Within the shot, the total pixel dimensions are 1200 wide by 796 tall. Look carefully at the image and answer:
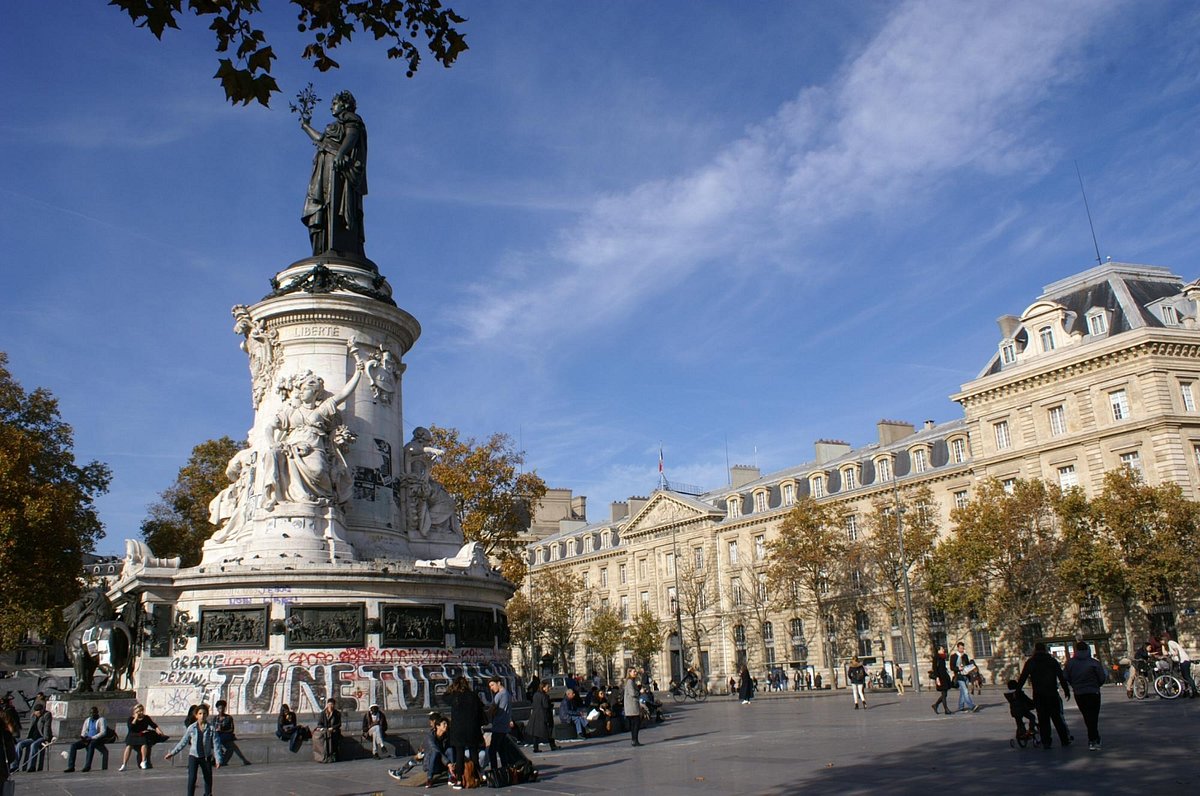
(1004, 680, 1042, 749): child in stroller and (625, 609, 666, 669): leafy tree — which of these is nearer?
(1004, 680, 1042, 749): child in stroller

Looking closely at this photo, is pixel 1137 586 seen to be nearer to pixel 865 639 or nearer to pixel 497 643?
pixel 865 639

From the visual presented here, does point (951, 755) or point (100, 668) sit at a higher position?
point (100, 668)

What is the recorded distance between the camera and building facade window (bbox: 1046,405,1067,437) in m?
49.9

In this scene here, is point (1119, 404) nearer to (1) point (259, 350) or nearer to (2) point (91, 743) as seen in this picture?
(1) point (259, 350)

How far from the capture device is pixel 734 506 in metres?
71.9

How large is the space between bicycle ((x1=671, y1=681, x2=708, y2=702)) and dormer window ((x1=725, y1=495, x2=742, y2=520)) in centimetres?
1544

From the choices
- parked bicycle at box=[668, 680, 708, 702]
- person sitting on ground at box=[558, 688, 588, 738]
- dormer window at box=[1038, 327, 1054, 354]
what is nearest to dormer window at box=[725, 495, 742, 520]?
parked bicycle at box=[668, 680, 708, 702]

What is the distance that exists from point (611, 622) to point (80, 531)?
40.0m

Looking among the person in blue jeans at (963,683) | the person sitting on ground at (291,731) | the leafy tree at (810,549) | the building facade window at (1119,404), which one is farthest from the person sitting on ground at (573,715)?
the building facade window at (1119,404)

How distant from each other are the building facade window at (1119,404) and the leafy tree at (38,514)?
47.2m

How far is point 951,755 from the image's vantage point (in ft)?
45.4

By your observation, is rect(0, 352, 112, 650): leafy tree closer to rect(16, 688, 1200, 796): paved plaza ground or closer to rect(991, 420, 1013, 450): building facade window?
rect(16, 688, 1200, 796): paved plaza ground

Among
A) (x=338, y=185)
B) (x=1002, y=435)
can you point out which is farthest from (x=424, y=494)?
(x=1002, y=435)

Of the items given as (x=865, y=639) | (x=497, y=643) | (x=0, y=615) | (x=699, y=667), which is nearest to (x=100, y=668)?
(x=497, y=643)
